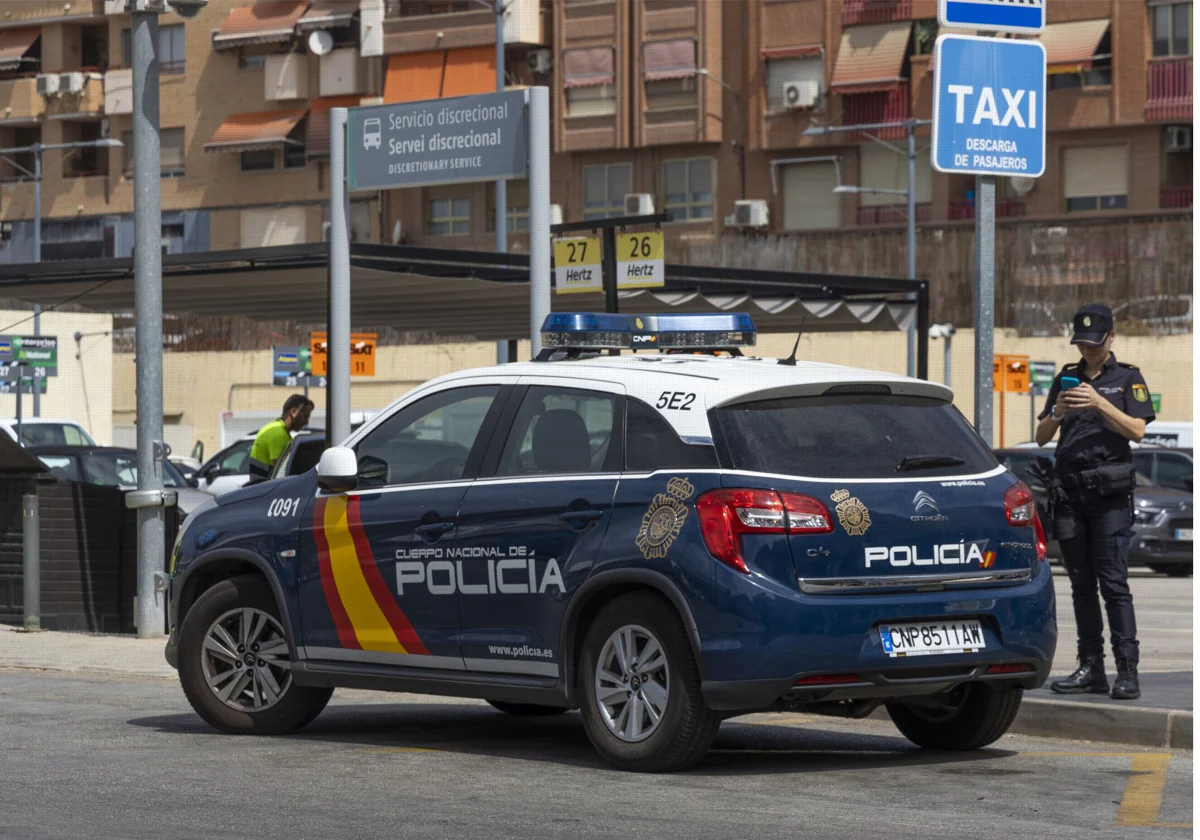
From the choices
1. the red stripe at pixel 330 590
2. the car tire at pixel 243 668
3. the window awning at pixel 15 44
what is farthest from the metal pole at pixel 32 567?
the window awning at pixel 15 44

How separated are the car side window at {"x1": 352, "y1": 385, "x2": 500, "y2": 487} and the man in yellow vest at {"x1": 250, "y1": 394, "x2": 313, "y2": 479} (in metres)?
8.27

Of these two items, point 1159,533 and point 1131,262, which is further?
point 1131,262

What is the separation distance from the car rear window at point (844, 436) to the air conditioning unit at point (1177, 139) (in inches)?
1932

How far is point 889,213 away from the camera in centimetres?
6034

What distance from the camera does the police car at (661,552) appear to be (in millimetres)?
8406

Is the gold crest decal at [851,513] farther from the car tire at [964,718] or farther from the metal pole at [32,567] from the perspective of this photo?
the metal pole at [32,567]

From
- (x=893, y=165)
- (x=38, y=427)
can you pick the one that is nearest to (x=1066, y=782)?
(x=38, y=427)

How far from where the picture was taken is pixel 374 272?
20.9 metres

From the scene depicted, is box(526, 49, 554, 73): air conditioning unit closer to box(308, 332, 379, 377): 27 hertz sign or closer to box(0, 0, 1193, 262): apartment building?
box(0, 0, 1193, 262): apartment building

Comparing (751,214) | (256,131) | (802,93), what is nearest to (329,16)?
(256,131)

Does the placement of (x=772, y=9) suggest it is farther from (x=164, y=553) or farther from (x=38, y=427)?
(x=164, y=553)

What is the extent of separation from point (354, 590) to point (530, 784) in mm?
1645

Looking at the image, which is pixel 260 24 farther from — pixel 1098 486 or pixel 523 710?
pixel 1098 486

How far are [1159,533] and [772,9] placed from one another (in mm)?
37106
